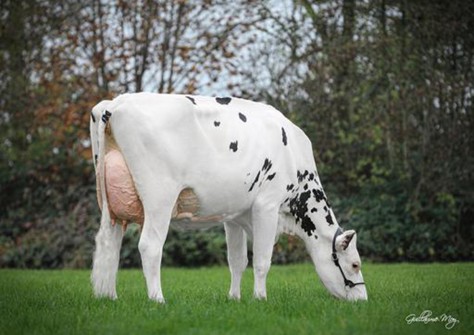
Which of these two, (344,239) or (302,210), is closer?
(344,239)

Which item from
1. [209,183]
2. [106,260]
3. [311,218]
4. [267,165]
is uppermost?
[267,165]

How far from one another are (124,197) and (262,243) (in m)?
1.43

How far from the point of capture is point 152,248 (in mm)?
6398

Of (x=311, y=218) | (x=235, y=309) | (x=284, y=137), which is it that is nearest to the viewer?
(x=235, y=309)

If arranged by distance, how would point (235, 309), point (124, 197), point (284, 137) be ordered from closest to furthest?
point (235, 309), point (124, 197), point (284, 137)

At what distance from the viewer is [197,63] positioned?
15.0 m

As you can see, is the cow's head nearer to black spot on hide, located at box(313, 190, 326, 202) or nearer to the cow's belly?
black spot on hide, located at box(313, 190, 326, 202)

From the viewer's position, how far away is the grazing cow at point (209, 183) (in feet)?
21.2

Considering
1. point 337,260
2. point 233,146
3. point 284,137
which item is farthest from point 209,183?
point 337,260

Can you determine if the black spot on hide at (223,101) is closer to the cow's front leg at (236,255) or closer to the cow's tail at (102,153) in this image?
the cow's tail at (102,153)

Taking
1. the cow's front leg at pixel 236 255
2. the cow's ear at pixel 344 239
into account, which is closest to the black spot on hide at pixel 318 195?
the cow's ear at pixel 344 239

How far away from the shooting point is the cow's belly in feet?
21.6

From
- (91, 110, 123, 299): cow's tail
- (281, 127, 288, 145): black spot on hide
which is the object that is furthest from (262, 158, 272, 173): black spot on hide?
(91, 110, 123, 299): cow's tail

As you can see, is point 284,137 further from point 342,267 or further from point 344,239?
point 342,267
